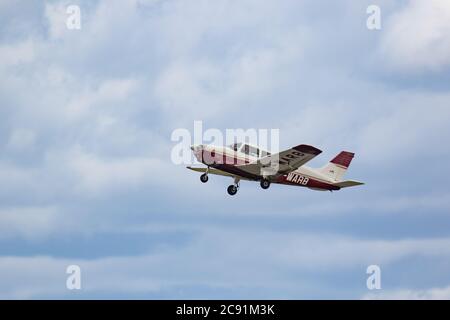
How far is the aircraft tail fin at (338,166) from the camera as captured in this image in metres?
75.4

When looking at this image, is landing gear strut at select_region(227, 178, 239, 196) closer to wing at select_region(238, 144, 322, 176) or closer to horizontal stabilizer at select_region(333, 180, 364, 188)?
wing at select_region(238, 144, 322, 176)

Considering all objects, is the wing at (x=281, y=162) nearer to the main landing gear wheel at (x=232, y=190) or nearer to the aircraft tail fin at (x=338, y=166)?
the main landing gear wheel at (x=232, y=190)

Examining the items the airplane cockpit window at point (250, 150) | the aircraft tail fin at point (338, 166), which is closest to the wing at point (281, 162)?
the airplane cockpit window at point (250, 150)

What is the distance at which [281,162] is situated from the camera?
70.8 meters

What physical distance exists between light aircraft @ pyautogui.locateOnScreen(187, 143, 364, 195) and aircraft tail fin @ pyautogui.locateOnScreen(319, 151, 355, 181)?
4.66ft

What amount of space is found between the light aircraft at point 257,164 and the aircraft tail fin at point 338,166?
142cm

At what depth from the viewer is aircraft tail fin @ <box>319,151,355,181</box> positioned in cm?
7538

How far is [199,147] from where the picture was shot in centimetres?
6906

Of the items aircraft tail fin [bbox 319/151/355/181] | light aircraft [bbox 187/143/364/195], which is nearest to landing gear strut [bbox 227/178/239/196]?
light aircraft [bbox 187/143/364/195]

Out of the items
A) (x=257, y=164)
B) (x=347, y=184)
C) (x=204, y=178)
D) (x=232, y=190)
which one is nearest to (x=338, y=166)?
(x=347, y=184)
